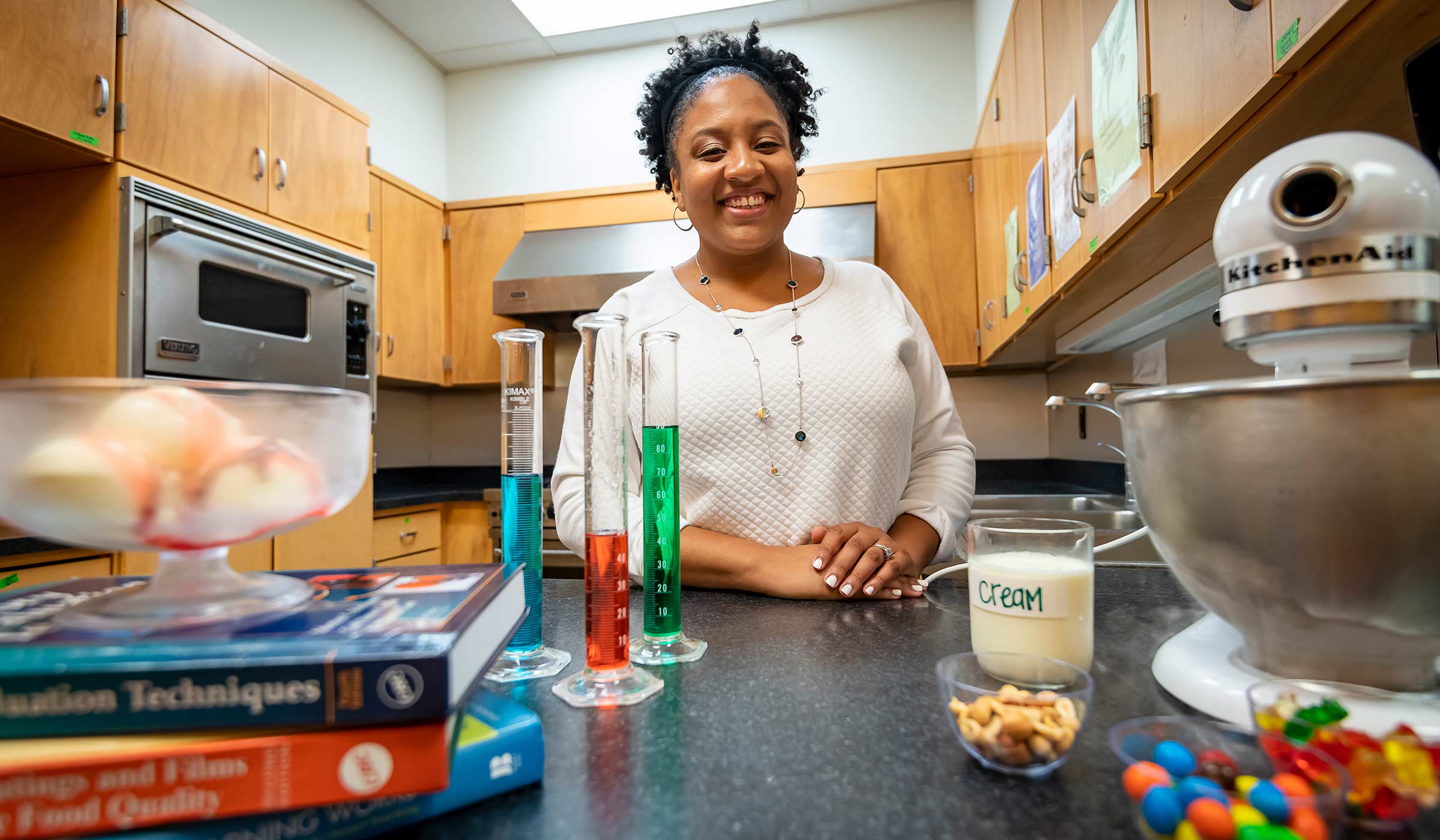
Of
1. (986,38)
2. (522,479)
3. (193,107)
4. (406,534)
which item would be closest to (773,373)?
(522,479)

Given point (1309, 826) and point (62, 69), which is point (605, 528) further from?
point (62, 69)

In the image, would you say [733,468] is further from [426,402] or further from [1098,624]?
[426,402]

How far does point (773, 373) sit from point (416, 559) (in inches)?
85.1

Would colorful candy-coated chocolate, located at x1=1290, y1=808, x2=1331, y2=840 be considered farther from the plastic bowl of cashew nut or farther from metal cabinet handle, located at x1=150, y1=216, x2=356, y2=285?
metal cabinet handle, located at x1=150, y1=216, x2=356, y2=285

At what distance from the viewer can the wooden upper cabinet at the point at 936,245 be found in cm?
281

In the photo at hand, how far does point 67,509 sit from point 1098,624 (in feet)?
2.45

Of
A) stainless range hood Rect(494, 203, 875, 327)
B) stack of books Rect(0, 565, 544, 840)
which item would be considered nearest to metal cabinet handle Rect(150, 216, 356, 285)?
stainless range hood Rect(494, 203, 875, 327)

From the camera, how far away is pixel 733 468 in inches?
42.1

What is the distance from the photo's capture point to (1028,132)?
176 cm

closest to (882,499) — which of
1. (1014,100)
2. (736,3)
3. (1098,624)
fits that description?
(1098,624)

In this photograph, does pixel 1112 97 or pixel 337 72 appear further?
pixel 337 72

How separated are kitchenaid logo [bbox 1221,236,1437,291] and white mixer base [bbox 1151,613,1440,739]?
238 millimetres

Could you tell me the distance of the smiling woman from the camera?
1.07 metres

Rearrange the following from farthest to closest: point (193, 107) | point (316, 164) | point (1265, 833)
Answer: point (316, 164) → point (193, 107) → point (1265, 833)
